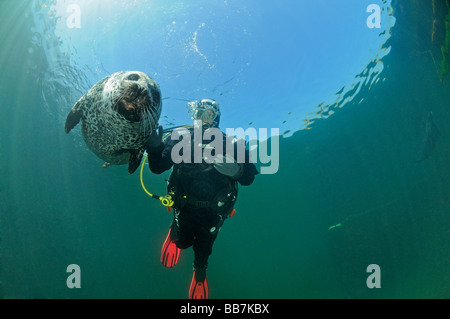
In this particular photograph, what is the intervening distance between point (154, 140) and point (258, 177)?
2244cm

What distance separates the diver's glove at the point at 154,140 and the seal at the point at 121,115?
0.10m

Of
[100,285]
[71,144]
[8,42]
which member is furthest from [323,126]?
[100,285]

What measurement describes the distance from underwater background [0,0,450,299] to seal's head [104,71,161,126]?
7.69m

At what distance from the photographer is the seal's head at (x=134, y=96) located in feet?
7.41

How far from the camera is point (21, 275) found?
17828 millimetres

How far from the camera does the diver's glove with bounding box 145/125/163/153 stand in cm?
288

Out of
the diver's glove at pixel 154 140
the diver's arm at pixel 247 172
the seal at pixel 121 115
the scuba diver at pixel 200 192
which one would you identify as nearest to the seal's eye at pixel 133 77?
the seal at pixel 121 115

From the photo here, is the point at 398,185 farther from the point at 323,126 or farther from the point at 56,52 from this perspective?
the point at 56,52

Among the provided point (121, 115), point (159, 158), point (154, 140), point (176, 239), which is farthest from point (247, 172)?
point (121, 115)

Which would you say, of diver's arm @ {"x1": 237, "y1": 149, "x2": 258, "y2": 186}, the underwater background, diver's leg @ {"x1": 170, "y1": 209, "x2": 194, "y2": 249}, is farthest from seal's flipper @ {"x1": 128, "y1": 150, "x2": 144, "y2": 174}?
Answer: the underwater background

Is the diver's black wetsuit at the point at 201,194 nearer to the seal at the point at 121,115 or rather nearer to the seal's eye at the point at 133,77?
the seal at the point at 121,115

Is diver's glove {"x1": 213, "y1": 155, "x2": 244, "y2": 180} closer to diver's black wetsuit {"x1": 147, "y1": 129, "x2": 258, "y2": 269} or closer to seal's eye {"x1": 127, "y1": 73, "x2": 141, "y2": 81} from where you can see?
diver's black wetsuit {"x1": 147, "y1": 129, "x2": 258, "y2": 269}

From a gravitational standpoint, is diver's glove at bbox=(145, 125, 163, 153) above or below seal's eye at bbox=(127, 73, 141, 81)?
below

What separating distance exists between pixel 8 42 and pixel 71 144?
10.1 m
